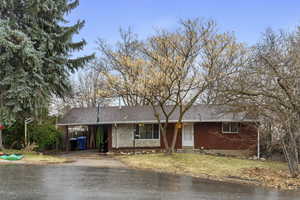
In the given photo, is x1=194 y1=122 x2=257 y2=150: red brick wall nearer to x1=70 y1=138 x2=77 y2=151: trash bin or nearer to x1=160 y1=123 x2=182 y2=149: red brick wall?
x1=160 y1=123 x2=182 y2=149: red brick wall

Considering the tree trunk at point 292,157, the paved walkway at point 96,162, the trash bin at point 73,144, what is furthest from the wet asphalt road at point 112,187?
the trash bin at point 73,144

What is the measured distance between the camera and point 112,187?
28.3ft

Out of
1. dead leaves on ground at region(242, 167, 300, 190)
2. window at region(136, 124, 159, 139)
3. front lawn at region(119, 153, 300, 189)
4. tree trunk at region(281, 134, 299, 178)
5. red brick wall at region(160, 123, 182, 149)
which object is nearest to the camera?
dead leaves on ground at region(242, 167, 300, 190)

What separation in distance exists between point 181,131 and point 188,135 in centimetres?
58

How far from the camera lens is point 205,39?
720 inches

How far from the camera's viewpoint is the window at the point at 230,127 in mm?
20562

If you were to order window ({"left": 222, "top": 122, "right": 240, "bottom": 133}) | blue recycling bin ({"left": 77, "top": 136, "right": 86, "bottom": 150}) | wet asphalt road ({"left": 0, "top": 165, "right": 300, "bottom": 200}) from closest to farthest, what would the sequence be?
wet asphalt road ({"left": 0, "top": 165, "right": 300, "bottom": 200})
window ({"left": 222, "top": 122, "right": 240, "bottom": 133})
blue recycling bin ({"left": 77, "top": 136, "right": 86, "bottom": 150})

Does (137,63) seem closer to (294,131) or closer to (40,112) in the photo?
(40,112)

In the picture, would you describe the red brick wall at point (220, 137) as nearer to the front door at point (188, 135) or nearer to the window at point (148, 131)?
the front door at point (188, 135)

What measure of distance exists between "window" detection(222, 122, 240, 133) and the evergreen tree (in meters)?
11.3

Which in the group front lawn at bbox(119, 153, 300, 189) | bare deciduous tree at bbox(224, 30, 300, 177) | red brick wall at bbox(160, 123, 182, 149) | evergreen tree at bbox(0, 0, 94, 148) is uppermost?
evergreen tree at bbox(0, 0, 94, 148)

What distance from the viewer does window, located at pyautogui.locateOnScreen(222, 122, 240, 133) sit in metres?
20.6

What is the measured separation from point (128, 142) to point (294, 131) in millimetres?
12473

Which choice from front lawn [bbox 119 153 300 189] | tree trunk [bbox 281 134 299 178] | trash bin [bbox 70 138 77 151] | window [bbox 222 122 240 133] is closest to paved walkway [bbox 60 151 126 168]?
front lawn [bbox 119 153 300 189]
